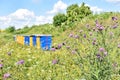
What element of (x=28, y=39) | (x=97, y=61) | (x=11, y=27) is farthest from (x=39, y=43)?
(x=11, y=27)

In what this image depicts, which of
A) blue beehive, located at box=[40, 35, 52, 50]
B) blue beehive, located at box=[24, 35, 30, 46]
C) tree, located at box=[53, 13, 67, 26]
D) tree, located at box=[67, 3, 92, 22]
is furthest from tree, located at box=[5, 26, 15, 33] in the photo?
blue beehive, located at box=[40, 35, 52, 50]

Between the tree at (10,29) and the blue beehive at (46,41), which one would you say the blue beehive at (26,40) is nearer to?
the blue beehive at (46,41)

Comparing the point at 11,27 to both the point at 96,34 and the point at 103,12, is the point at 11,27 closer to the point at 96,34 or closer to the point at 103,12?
the point at 103,12

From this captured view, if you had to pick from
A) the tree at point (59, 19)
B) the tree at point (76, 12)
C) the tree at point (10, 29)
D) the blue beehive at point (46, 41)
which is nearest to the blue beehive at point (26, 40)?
the blue beehive at point (46, 41)

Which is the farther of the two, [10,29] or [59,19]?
[10,29]

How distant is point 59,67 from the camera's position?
646cm

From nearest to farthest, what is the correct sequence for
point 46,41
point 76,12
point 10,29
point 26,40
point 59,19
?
point 46,41, point 26,40, point 76,12, point 59,19, point 10,29

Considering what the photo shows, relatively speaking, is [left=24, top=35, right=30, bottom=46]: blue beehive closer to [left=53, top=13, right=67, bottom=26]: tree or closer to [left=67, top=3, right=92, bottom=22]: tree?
[left=67, top=3, right=92, bottom=22]: tree

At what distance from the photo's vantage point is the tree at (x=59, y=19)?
18792 mm

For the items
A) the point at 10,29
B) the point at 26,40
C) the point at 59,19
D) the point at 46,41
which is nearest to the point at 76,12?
the point at 59,19

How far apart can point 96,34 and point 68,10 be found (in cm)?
1373

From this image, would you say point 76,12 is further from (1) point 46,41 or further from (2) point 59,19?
(1) point 46,41

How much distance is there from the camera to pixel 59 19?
1886 cm

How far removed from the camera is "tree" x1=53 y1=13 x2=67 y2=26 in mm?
18792
